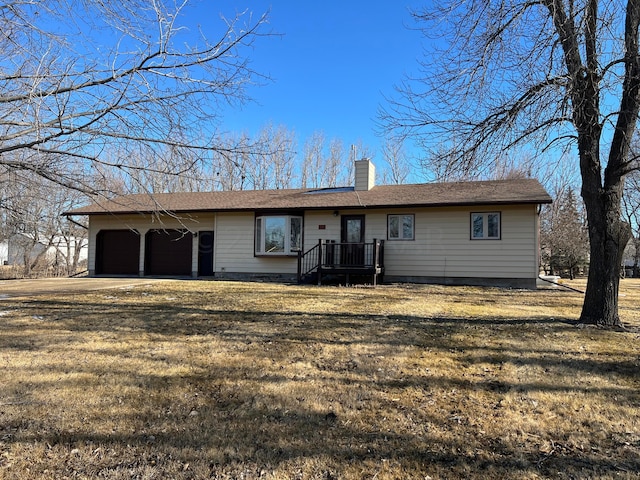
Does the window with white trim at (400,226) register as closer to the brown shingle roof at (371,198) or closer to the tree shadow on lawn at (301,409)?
the brown shingle roof at (371,198)

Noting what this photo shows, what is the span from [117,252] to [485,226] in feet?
45.6

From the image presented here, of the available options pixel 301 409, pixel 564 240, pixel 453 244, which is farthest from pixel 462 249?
pixel 564 240

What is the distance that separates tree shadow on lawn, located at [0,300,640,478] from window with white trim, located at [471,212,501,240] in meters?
7.77

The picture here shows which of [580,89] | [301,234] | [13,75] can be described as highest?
[580,89]

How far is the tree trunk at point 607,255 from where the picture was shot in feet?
21.6

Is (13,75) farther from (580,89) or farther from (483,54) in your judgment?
(580,89)

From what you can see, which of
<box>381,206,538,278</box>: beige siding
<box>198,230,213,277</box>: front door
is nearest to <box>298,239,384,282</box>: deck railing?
<box>381,206,538,278</box>: beige siding

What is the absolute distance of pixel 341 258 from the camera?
14359 millimetres

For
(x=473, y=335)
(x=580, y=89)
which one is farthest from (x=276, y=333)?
(x=580, y=89)

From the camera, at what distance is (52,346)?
16.9 feet

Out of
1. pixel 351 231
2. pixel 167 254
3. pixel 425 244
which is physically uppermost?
pixel 351 231

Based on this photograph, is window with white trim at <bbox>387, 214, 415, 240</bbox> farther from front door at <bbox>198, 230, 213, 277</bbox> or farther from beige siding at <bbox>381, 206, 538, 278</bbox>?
front door at <bbox>198, 230, 213, 277</bbox>

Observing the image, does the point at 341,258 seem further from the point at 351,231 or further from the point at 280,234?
the point at 280,234

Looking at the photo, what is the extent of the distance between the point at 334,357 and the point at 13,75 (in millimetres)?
4605
